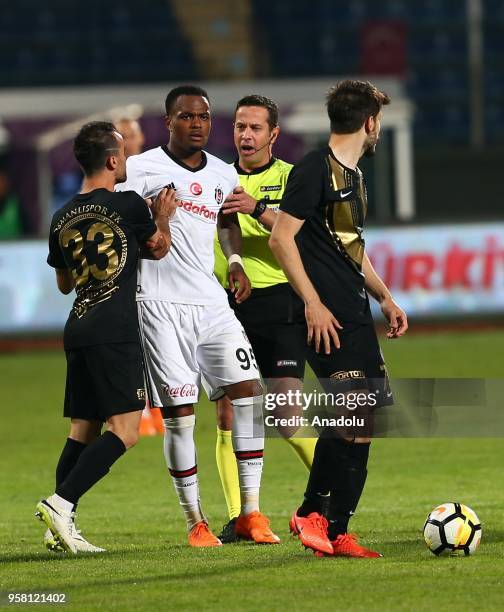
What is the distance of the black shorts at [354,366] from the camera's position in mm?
5723

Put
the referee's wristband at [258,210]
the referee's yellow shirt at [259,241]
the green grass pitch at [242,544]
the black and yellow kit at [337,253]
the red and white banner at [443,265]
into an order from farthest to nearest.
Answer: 1. the red and white banner at [443,265]
2. the referee's yellow shirt at [259,241]
3. the referee's wristband at [258,210]
4. the black and yellow kit at [337,253]
5. the green grass pitch at [242,544]


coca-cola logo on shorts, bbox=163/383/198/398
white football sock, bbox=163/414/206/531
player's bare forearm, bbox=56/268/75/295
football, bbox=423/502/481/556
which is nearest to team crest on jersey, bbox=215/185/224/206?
player's bare forearm, bbox=56/268/75/295

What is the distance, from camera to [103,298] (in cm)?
627

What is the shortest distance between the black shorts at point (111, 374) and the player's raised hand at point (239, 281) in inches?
33.6

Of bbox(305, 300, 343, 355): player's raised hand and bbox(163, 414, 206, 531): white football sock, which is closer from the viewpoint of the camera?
bbox(305, 300, 343, 355): player's raised hand

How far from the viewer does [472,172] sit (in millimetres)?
25281

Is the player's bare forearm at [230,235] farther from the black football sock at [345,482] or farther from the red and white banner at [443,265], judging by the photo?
the red and white banner at [443,265]

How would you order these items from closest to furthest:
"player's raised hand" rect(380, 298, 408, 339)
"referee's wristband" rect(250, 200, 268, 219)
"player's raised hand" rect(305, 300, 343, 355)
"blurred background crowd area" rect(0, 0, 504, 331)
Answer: "player's raised hand" rect(305, 300, 343, 355)
"player's raised hand" rect(380, 298, 408, 339)
"referee's wristband" rect(250, 200, 268, 219)
"blurred background crowd area" rect(0, 0, 504, 331)

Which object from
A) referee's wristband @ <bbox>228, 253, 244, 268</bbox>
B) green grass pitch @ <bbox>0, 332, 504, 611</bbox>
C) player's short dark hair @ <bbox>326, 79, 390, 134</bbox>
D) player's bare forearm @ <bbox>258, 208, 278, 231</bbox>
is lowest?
green grass pitch @ <bbox>0, 332, 504, 611</bbox>

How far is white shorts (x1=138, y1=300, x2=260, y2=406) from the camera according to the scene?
6547 mm

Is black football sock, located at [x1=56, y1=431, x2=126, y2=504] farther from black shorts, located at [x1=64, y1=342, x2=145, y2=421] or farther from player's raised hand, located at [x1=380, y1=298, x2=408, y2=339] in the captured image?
player's raised hand, located at [x1=380, y1=298, x2=408, y2=339]

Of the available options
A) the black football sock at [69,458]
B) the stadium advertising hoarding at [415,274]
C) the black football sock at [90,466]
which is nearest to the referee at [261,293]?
the black football sock at [69,458]

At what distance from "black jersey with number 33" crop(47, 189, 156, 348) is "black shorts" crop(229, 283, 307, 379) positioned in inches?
43.6

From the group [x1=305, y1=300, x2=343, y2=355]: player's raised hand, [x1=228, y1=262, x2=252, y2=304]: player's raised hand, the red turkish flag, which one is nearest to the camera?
[x1=305, y1=300, x2=343, y2=355]: player's raised hand
